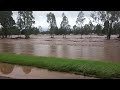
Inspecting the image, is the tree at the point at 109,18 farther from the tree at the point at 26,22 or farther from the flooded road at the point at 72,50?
the tree at the point at 26,22

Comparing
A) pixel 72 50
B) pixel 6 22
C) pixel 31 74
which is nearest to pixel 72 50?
pixel 72 50

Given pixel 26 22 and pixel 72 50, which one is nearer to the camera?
pixel 72 50

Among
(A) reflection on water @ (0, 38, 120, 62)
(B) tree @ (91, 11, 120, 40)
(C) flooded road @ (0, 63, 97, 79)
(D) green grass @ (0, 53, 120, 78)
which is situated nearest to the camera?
(D) green grass @ (0, 53, 120, 78)

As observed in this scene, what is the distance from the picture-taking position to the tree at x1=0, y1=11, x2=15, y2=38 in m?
34.8

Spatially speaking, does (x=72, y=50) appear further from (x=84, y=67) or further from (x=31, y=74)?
(x=31, y=74)

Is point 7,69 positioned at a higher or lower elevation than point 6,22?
lower

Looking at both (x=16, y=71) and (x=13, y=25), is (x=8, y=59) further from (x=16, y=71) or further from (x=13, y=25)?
(x=13, y=25)

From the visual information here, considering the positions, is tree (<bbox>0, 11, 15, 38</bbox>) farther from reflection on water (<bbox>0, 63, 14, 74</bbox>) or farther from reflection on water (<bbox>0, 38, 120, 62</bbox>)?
reflection on water (<bbox>0, 63, 14, 74</bbox>)

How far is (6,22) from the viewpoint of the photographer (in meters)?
36.4

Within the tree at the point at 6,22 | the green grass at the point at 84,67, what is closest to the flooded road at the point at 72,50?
the green grass at the point at 84,67

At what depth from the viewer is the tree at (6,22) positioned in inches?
1368

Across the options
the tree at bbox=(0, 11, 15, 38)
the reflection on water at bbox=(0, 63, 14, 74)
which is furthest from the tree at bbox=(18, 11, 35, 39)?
the reflection on water at bbox=(0, 63, 14, 74)

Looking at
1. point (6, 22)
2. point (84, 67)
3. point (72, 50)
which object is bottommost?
point (72, 50)
